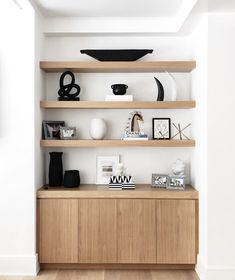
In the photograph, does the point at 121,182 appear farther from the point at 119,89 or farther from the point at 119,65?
the point at 119,65

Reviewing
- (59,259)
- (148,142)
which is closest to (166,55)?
(148,142)

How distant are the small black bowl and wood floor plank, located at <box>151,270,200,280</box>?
6.01 ft

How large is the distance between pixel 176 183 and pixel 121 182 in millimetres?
554

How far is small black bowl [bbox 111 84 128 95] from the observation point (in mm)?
4371

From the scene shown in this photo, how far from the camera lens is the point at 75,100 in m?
4.39

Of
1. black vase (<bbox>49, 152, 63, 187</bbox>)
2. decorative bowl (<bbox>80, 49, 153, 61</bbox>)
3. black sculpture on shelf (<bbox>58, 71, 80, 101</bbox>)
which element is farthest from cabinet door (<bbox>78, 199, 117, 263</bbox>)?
decorative bowl (<bbox>80, 49, 153, 61</bbox>)
